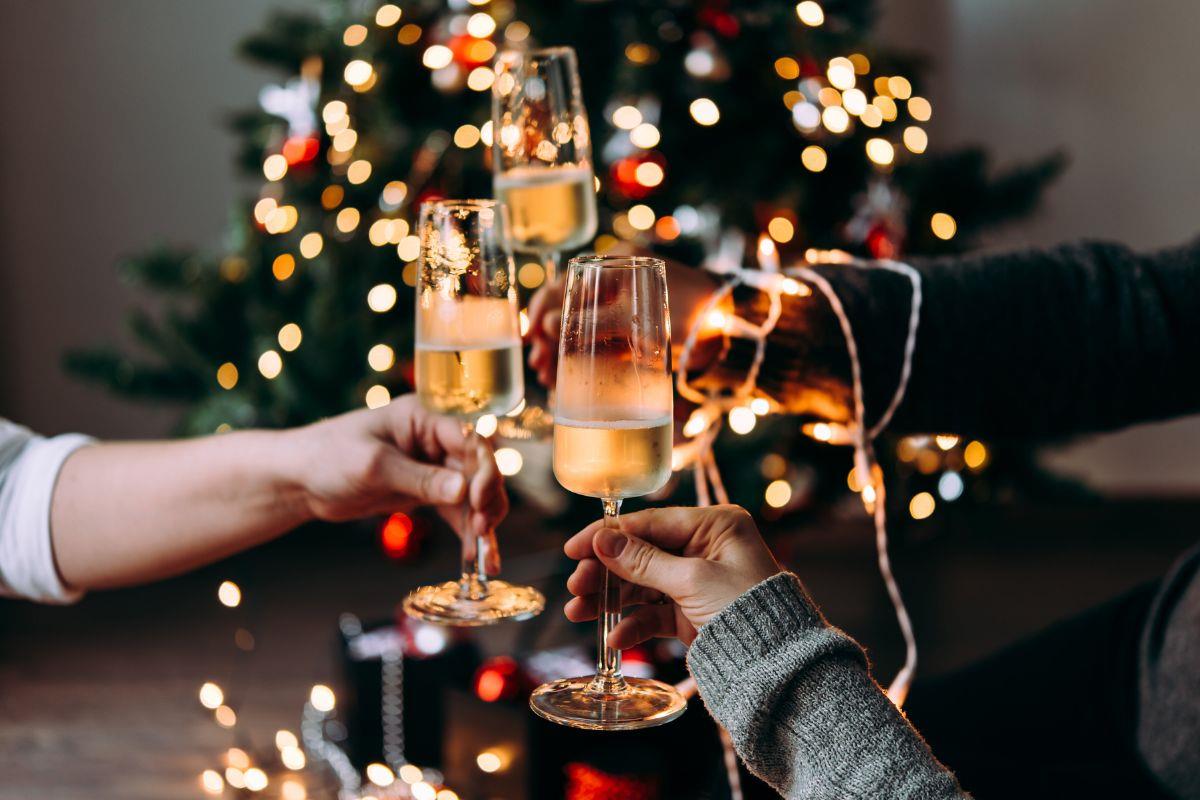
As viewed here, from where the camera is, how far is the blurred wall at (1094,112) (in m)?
3.49

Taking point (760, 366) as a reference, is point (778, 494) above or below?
below

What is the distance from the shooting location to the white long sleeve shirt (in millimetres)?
1274

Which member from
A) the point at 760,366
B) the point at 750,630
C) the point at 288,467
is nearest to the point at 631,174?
the point at 760,366

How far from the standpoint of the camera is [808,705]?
800 millimetres

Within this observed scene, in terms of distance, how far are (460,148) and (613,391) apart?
1498 mm

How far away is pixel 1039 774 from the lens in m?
1.15

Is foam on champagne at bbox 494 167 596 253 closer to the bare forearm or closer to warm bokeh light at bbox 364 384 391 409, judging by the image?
the bare forearm

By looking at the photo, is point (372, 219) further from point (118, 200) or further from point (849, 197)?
point (118, 200)

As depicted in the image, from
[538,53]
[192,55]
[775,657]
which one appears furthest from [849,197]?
[192,55]

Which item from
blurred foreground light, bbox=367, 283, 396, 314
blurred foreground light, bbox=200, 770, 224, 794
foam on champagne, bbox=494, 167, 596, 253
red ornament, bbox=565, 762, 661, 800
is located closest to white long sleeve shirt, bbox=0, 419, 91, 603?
foam on champagne, bbox=494, 167, 596, 253

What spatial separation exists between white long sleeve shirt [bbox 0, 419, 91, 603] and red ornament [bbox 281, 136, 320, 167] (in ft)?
3.43

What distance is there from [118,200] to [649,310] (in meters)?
2.91

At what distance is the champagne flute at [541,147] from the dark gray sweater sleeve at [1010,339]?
0.74 ft

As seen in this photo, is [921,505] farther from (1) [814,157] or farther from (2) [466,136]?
(2) [466,136]
